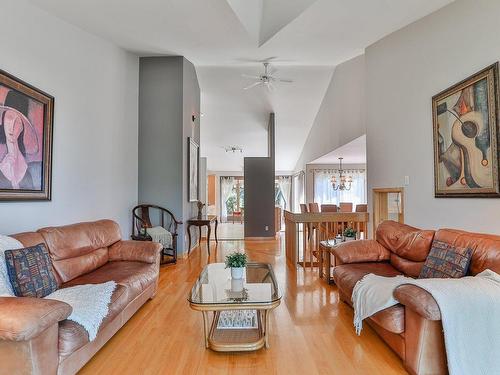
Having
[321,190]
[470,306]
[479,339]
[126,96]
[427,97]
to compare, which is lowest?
[479,339]

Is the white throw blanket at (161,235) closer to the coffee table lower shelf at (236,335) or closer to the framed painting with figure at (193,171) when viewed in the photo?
the framed painting with figure at (193,171)

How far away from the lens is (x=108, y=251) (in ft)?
11.3

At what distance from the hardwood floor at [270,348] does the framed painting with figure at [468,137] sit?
1679 millimetres

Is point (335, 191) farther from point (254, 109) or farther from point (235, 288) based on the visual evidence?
point (235, 288)

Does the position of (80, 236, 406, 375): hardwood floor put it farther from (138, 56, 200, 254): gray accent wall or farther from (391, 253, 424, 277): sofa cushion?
(138, 56, 200, 254): gray accent wall

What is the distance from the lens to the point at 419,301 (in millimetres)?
1873

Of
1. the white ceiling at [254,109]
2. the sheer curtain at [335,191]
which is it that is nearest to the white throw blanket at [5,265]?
the white ceiling at [254,109]

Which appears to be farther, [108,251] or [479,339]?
[108,251]

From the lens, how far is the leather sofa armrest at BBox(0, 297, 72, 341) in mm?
1513

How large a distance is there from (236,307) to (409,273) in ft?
5.84

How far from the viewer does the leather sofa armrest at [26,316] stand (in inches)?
59.6

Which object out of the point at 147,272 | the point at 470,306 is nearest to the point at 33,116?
the point at 147,272

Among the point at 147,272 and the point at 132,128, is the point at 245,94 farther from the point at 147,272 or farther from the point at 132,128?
the point at 147,272

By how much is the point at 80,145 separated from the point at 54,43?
115 cm
